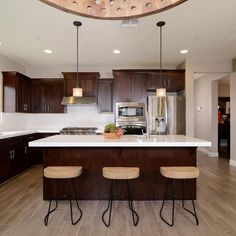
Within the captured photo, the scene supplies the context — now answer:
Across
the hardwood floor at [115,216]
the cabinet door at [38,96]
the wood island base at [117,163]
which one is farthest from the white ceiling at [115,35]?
the hardwood floor at [115,216]

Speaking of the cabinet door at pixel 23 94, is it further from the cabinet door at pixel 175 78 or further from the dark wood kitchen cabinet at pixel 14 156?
the cabinet door at pixel 175 78

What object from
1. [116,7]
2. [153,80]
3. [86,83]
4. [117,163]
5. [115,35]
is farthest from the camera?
[86,83]


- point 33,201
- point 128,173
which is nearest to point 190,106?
point 128,173

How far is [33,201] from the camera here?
9.32 feet

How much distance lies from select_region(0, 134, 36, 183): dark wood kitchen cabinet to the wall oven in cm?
230

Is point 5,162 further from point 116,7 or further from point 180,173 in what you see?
point 116,7

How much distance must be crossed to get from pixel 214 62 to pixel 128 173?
14.1 feet

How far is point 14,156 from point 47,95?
6.42ft

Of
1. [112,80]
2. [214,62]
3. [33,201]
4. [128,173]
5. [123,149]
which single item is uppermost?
[214,62]

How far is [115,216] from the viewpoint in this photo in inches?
94.6

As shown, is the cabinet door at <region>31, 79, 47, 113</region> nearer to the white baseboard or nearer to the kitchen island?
the kitchen island

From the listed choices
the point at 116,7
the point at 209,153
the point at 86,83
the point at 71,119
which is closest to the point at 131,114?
the point at 86,83

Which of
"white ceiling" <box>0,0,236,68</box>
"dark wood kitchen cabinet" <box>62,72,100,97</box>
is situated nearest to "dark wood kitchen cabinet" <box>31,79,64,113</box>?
"dark wood kitchen cabinet" <box>62,72,100,97</box>

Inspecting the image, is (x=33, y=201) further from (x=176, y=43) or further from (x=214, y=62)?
(x=214, y=62)
